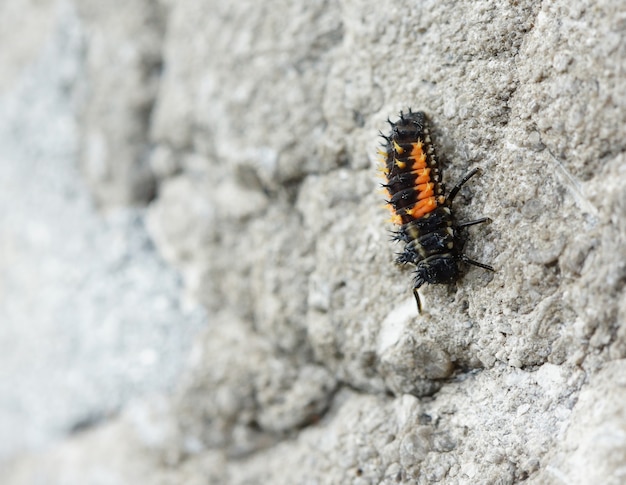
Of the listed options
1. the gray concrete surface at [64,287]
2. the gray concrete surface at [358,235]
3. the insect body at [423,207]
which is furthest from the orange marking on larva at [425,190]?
the gray concrete surface at [64,287]

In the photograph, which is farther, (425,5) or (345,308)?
(345,308)

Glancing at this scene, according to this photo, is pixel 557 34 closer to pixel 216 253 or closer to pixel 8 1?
pixel 216 253

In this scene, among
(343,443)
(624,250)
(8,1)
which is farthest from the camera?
(8,1)

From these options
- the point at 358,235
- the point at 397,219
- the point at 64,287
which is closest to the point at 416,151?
the point at 397,219

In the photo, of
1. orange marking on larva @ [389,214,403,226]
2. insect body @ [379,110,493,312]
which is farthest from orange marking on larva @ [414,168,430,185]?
orange marking on larva @ [389,214,403,226]

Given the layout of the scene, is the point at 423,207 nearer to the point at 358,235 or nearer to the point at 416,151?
the point at 416,151

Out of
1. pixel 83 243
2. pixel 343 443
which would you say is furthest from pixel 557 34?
pixel 83 243

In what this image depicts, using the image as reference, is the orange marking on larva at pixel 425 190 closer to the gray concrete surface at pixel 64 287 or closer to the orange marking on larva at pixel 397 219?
the orange marking on larva at pixel 397 219
